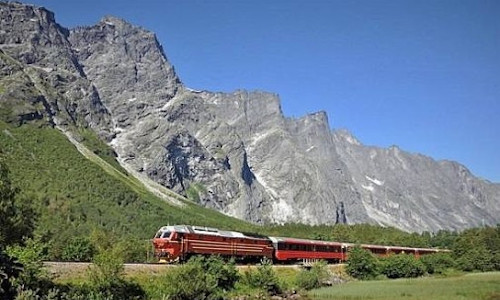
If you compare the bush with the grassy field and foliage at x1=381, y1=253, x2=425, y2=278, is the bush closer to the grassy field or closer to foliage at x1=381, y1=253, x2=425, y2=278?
foliage at x1=381, y1=253, x2=425, y2=278

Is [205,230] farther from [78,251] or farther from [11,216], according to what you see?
[11,216]

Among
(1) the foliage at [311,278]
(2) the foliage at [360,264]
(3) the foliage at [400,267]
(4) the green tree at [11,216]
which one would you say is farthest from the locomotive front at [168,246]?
(3) the foliage at [400,267]

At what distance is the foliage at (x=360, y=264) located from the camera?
103050 millimetres

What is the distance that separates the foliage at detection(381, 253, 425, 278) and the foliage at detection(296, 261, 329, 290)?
28973 millimetres

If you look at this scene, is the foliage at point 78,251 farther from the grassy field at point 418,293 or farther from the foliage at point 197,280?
the grassy field at point 418,293

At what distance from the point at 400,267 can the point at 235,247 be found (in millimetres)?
49738

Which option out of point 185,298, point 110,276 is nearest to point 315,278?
point 185,298

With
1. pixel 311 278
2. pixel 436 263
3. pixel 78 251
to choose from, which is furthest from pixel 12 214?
pixel 436 263

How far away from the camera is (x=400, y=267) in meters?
112

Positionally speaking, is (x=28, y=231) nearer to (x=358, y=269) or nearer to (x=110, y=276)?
(x=110, y=276)

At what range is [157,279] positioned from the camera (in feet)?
184

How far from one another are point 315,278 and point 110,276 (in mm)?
41759

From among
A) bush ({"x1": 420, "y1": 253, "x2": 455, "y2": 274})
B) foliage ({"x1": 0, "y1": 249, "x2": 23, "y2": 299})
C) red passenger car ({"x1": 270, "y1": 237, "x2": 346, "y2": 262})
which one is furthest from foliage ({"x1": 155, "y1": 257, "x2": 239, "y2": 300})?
bush ({"x1": 420, "y1": 253, "x2": 455, "y2": 274})

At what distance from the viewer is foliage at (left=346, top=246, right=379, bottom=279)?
338 ft
